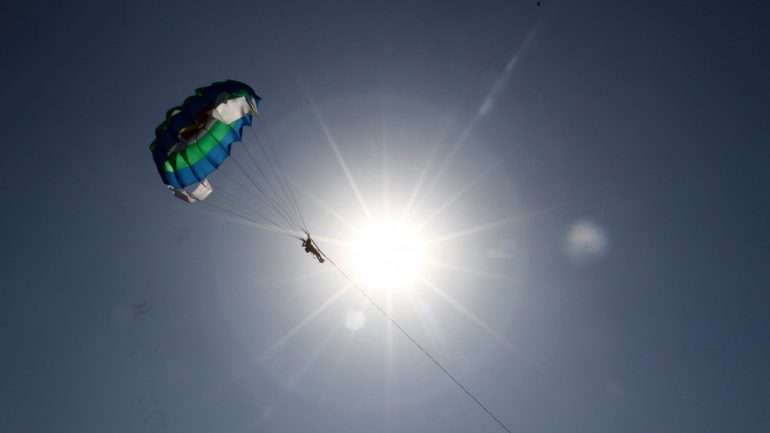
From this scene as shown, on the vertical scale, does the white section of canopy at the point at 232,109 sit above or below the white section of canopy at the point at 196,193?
above

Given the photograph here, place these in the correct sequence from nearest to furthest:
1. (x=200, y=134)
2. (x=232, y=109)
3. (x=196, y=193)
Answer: (x=232, y=109), (x=200, y=134), (x=196, y=193)

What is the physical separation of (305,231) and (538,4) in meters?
13.2

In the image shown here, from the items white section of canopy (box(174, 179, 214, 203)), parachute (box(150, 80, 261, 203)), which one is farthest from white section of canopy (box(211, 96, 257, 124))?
white section of canopy (box(174, 179, 214, 203))

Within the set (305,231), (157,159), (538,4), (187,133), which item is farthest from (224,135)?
(538,4)

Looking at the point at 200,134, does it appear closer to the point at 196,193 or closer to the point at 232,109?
the point at 232,109

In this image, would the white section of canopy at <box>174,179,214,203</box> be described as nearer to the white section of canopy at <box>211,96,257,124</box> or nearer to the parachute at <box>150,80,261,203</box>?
the parachute at <box>150,80,261,203</box>

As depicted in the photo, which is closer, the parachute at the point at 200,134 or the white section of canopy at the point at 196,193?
the parachute at the point at 200,134

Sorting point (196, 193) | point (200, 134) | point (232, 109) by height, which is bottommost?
point (196, 193)

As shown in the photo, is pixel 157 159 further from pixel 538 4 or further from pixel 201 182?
pixel 538 4

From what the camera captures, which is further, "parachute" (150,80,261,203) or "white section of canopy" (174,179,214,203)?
"white section of canopy" (174,179,214,203)

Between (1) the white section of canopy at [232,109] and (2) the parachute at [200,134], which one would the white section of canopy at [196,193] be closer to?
(2) the parachute at [200,134]

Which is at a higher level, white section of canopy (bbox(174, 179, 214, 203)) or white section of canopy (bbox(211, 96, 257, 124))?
white section of canopy (bbox(211, 96, 257, 124))

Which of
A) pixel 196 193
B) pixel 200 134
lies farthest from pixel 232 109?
pixel 196 193

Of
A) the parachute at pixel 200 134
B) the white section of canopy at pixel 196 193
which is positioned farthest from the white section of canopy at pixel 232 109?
the white section of canopy at pixel 196 193
